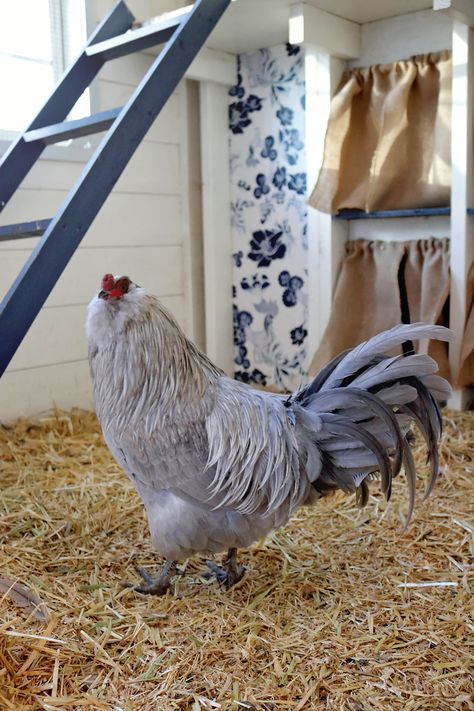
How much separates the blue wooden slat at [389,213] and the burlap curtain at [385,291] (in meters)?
0.14

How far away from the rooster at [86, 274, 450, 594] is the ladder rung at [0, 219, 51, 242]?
0.53 meters

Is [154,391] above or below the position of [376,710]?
above

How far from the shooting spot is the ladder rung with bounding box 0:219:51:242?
7.40ft

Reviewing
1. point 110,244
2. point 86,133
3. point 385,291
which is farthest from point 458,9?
point 110,244

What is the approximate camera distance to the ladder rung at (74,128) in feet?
7.64

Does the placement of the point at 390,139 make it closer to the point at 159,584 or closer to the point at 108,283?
the point at 108,283

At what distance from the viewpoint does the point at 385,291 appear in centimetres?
335

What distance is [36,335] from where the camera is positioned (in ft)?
10.9

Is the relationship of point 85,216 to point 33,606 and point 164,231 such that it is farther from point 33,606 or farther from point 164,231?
point 164,231

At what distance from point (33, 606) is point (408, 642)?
954mm

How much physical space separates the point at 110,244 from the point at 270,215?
908 millimetres

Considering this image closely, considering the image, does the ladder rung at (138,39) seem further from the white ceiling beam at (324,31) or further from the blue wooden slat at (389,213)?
the blue wooden slat at (389,213)

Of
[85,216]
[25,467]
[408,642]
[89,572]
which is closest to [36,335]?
[25,467]

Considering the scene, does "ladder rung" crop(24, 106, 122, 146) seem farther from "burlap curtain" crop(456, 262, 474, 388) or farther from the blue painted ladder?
"burlap curtain" crop(456, 262, 474, 388)
